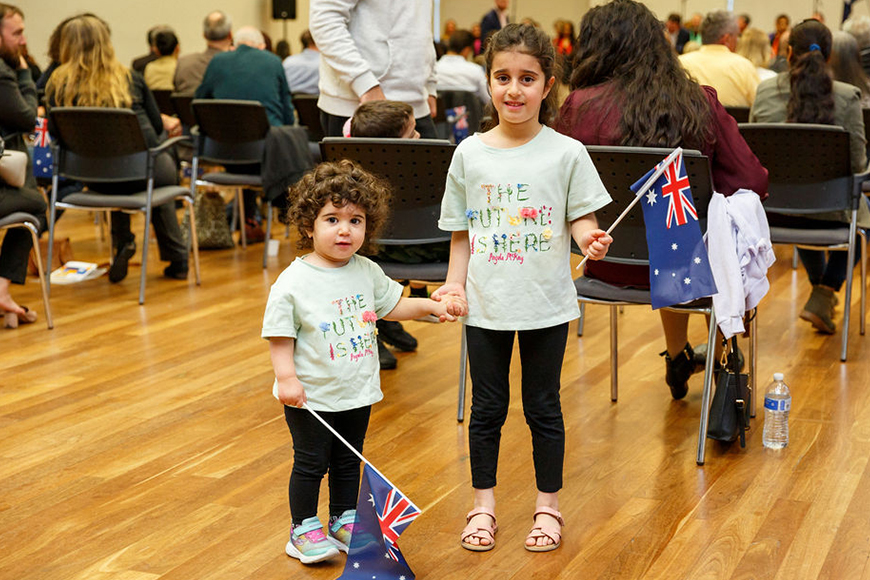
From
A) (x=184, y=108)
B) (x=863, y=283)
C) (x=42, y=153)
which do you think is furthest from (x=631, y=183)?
(x=184, y=108)

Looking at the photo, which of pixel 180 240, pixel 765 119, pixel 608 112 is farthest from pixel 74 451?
pixel 765 119

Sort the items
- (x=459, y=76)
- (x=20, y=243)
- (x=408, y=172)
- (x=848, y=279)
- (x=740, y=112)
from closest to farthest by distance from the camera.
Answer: (x=408, y=172), (x=848, y=279), (x=20, y=243), (x=740, y=112), (x=459, y=76)

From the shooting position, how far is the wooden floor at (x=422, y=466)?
228 centimetres

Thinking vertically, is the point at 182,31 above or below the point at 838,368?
above

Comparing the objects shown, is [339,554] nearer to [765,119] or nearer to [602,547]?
[602,547]

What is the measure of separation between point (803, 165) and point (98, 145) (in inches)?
120

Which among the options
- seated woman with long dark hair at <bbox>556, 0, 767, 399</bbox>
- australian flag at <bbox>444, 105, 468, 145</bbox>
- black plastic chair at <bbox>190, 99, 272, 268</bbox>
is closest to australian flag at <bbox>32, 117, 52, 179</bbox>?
black plastic chair at <bbox>190, 99, 272, 268</bbox>

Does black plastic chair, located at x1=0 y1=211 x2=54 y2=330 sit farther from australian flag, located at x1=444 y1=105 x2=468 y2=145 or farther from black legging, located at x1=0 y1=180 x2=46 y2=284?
australian flag, located at x1=444 y1=105 x2=468 y2=145

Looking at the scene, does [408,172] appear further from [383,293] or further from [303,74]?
[303,74]

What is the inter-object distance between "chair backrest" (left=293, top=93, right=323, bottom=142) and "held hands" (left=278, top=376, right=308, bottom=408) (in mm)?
4315

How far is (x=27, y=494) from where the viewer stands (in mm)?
2650

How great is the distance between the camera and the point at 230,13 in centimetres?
1279

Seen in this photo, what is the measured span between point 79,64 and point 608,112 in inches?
126

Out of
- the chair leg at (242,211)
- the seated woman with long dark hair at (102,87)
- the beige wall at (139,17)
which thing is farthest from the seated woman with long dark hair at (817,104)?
the beige wall at (139,17)
